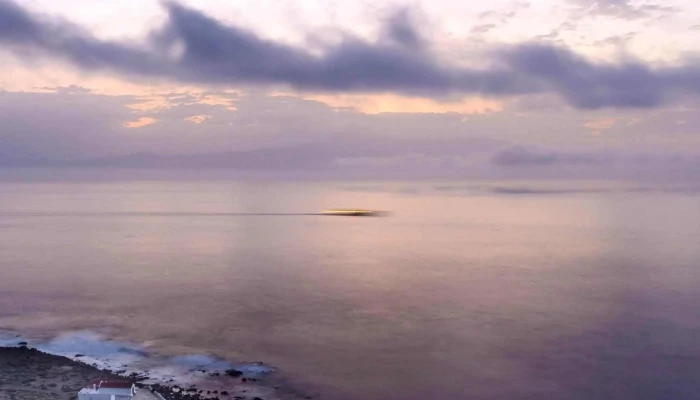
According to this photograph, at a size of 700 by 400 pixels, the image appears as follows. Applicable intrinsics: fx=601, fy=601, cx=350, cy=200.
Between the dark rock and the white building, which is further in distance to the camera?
the dark rock

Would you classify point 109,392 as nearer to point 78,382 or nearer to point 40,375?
point 78,382

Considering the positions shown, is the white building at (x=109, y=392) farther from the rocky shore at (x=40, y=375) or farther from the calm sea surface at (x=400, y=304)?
the calm sea surface at (x=400, y=304)

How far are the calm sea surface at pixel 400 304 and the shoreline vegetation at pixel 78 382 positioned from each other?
7.99 feet

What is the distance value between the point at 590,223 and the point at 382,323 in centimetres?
6542

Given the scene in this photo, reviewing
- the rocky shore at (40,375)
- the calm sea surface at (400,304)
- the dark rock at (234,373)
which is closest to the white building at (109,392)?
the rocky shore at (40,375)

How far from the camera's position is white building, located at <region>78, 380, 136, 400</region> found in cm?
1764

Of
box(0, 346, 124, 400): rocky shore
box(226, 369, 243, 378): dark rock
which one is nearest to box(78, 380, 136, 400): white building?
box(0, 346, 124, 400): rocky shore

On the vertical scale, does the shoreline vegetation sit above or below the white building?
below

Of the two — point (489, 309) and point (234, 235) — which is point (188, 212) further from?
point (489, 309)

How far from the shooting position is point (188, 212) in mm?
115438

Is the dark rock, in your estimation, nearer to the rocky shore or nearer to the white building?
the rocky shore

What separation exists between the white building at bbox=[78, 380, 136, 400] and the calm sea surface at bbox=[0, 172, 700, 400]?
7.34 m

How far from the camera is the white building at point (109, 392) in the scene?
17.6 meters

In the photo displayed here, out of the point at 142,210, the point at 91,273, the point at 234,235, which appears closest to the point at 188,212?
the point at 142,210
